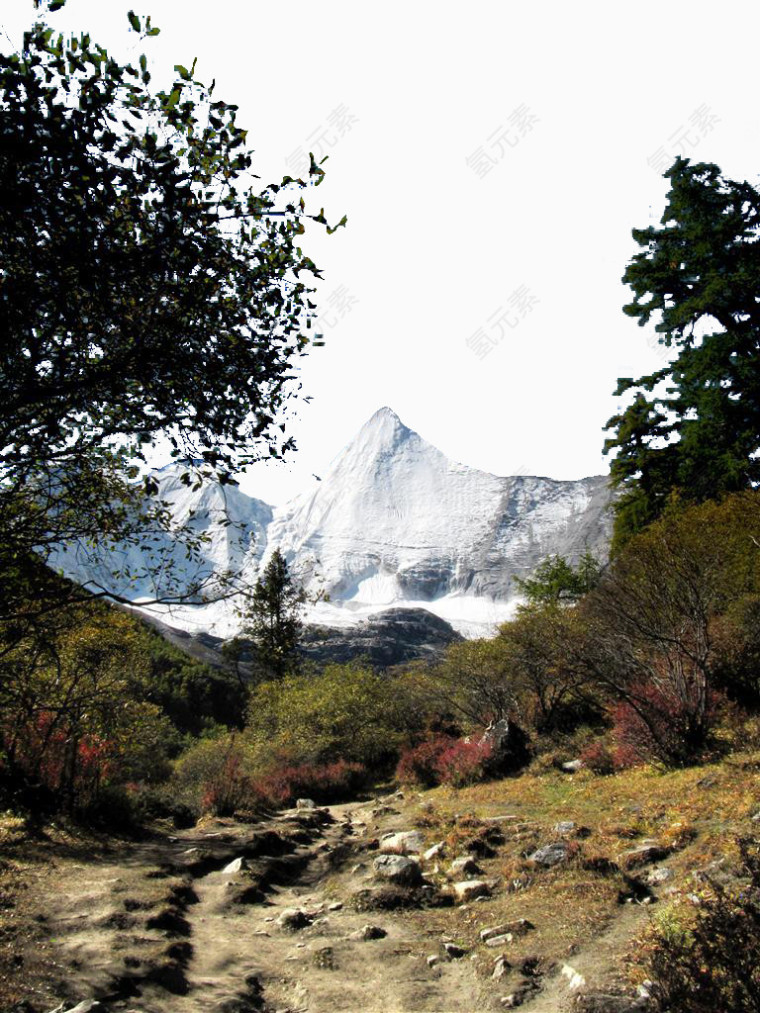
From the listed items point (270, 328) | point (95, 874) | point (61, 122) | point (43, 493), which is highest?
point (61, 122)

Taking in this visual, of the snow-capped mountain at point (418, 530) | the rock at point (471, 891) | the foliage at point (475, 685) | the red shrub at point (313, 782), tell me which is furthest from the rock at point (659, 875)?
the snow-capped mountain at point (418, 530)

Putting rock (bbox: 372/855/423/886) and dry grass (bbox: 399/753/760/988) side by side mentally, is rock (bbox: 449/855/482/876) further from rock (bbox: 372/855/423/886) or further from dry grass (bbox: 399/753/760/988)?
rock (bbox: 372/855/423/886)

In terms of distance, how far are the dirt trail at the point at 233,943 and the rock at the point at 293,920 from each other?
92 millimetres

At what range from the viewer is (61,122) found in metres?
4.06

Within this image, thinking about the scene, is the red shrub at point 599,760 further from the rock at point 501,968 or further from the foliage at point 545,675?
the rock at point 501,968

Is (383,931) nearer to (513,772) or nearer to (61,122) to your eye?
(61,122)

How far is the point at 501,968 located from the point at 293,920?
321cm

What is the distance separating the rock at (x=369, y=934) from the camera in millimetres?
6930

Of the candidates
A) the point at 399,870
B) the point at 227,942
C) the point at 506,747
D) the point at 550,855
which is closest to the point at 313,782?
the point at 506,747

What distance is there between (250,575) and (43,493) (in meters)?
84.6

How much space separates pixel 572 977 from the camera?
16.5ft

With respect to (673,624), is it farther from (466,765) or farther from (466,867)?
(466,867)

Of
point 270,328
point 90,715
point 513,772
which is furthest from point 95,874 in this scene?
point 513,772

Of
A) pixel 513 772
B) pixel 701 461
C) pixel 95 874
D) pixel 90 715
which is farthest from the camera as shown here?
pixel 701 461
